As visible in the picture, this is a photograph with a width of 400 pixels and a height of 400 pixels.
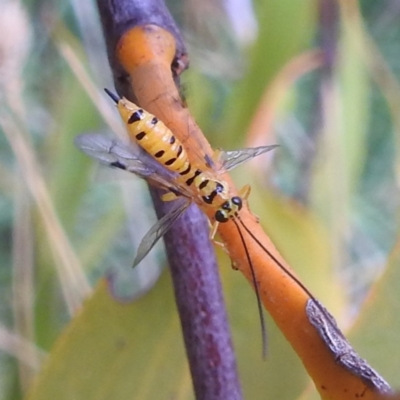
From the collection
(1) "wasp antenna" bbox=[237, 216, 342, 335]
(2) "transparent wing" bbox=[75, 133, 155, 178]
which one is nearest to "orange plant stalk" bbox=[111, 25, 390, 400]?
(1) "wasp antenna" bbox=[237, 216, 342, 335]

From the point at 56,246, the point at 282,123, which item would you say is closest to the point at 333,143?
the point at 282,123

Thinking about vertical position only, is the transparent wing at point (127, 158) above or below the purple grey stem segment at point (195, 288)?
above

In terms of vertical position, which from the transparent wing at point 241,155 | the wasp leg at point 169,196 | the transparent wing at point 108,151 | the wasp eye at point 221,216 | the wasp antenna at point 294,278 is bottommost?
the wasp antenna at point 294,278

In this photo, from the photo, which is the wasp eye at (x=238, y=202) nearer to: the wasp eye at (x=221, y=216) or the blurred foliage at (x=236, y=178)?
the wasp eye at (x=221, y=216)

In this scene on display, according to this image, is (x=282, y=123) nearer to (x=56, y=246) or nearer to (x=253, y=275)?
(x=56, y=246)

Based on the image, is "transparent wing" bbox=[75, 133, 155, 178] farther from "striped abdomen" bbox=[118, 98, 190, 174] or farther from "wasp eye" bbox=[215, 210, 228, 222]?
"wasp eye" bbox=[215, 210, 228, 222]

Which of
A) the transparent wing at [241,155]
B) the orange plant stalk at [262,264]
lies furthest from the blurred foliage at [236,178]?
the orange plant stalk at [262,264]

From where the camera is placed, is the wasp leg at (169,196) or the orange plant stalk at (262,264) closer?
the orange plant stalk at (262,264)
